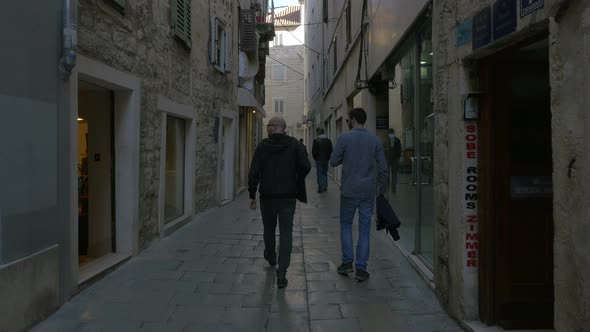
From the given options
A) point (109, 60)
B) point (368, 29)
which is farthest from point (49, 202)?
point (368, 29)

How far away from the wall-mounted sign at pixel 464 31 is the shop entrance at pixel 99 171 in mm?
4056

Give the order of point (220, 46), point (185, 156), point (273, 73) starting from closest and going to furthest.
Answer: point (185, 156), point (220, 46), point (273, 73)

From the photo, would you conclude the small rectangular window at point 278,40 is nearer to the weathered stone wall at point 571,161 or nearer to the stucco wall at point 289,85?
the stucco wall at point 289,85

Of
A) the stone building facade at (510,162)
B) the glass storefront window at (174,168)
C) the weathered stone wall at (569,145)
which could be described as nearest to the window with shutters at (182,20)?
the glass storefront window at (174,168)

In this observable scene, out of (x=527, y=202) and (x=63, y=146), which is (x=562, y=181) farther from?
(x=63, y=146)

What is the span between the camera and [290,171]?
16.7ft

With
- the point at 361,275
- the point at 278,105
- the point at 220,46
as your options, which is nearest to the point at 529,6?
the point at 361,275

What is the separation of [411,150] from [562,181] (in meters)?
4.05

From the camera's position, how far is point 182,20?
818cm

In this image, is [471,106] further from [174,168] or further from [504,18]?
[174,168]

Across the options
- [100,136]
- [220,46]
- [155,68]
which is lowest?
[100,136]

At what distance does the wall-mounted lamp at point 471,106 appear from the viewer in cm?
380

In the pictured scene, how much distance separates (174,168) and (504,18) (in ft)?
21.2

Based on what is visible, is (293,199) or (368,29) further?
(368,29)
